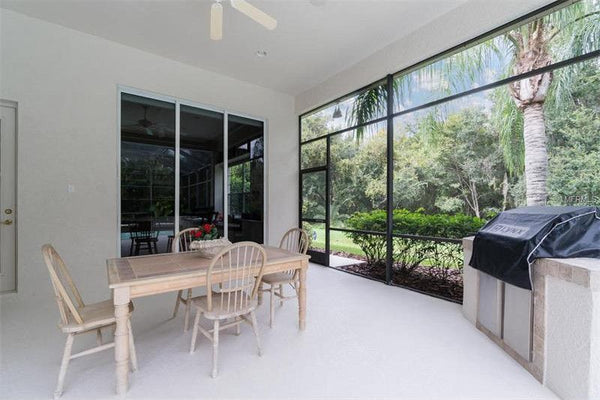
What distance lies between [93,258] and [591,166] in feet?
18.5

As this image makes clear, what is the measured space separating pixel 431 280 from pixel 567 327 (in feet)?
7.05

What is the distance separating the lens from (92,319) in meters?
1.82

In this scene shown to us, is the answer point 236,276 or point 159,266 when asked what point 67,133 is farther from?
point 236,276

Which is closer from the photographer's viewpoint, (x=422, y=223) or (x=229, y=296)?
(x=229, y=296)

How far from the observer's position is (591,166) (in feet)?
7.83

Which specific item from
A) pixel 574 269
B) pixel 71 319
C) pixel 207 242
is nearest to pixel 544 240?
pixel 574 269

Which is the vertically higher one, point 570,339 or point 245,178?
point 245,178

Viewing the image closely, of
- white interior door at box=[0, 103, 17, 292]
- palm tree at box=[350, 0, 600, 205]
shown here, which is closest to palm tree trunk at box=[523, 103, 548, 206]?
palm tree at box=[350, 0, 600, 205]

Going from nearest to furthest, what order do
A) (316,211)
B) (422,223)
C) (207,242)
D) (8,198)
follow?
(207,242) → (8,198) → (422,223) → (316,211)

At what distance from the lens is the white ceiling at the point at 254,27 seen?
121 inches

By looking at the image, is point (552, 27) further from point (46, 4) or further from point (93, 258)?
point (93, 258)

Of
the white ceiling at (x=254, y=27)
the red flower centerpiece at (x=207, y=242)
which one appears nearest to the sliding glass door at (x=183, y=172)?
the white ceiling at (x=254, y=27)

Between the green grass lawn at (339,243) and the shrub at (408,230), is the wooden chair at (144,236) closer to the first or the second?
the green grass lawn at (339,243)

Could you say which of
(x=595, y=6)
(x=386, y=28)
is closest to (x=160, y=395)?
(x=386, y=28)
